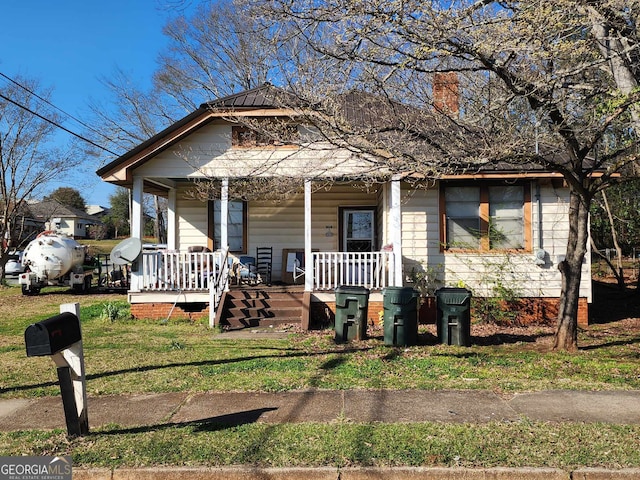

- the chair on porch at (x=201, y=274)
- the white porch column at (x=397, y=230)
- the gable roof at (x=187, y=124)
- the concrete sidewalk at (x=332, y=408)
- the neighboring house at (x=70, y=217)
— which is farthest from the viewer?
the neighboring house at (x=70, y=217)

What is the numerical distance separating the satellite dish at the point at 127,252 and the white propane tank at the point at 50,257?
9256 millimetres

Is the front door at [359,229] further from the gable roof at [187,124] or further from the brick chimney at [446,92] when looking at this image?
the brick chimney at [446,92]

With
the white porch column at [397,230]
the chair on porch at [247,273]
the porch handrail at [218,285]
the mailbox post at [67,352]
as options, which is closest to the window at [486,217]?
the white porch column at [397,230]

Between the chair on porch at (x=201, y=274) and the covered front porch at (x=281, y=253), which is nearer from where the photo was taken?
the covered front porch at (x=281, y=253)

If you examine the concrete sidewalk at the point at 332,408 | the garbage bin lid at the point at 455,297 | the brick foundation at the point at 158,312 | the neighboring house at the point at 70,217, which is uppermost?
the neighboring house at the point at 70,217

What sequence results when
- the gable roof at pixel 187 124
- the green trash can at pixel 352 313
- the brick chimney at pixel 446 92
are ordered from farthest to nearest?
the gable roof at pixel 187 124 → the green trash can at pixel 352 313 → the brick chimney at pixel 446 92

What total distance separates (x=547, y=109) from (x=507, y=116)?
30.4 inches

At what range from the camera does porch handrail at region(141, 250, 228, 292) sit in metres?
11.8

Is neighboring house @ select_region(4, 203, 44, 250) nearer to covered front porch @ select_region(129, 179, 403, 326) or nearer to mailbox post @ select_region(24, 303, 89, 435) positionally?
covered front porch @ select_region(129, 179, 403, 326)

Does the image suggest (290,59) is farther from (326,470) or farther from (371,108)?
(326,470)

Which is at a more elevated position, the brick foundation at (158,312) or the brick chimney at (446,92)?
the brick chimney at (446,92)

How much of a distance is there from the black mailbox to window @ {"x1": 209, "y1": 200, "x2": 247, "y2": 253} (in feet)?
32.9

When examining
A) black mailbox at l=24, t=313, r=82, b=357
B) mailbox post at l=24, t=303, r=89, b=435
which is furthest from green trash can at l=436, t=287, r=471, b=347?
black mailbox at l=24, t=313, r=82, b=357

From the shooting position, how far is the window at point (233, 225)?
14.4 meters
